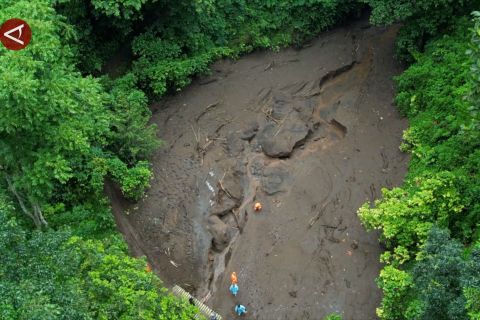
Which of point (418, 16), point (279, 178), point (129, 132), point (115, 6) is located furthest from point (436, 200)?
point (115, 6)

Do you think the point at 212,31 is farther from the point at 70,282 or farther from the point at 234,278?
the point at 70,282

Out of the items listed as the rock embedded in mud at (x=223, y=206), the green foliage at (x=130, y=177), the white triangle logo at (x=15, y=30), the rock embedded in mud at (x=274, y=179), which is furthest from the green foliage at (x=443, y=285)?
the white triangle logo at (x=15, y=30)

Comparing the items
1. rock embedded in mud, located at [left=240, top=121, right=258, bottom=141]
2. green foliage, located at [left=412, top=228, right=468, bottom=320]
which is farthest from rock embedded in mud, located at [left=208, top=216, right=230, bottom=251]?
green foliage, located at [left=412, top=228, right=468, bottom=320]

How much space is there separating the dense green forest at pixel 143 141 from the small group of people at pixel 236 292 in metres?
2.43

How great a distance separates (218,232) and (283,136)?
396 centimetres

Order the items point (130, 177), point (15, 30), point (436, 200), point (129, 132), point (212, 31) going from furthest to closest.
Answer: point (212, 31) → point (129, 132) → point (130, 177) → point (436, 200) → point (15, 30)

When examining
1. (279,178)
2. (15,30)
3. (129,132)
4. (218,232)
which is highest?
(15,30)

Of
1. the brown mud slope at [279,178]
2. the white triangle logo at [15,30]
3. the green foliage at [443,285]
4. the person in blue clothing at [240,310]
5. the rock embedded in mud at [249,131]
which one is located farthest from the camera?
the rock embedded in mud at [249,131]

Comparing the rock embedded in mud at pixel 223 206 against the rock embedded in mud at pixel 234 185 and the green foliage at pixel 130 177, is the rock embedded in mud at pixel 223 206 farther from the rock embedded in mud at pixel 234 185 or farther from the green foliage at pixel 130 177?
the green foliage at pixel 130 177

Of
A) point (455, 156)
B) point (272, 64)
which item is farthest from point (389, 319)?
point (272, 64)

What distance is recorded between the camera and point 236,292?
13.4 m

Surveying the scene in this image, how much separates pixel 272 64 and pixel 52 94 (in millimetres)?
10925

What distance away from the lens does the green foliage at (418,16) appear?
52.9ft

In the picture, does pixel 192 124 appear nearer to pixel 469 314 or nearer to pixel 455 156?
pixel 455 156
